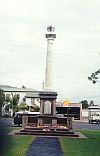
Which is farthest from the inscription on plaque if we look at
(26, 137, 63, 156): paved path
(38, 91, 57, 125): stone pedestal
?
(26, 137, 63, 156): paved path

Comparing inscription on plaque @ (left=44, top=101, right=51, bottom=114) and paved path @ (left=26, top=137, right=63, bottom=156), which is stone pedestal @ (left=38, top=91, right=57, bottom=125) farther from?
paved path @ (left=26, top=137, right=63, bottom=156)

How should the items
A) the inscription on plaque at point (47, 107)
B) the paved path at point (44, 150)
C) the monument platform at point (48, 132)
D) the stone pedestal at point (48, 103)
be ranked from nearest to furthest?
the paved path at point (44, 150), the monument platform at point (48, 132), the stone pedestal at point (48, 103), the inscription on plaque at point (47, 107)

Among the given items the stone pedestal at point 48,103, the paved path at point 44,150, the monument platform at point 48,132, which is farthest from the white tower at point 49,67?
the paved path at point 44,150

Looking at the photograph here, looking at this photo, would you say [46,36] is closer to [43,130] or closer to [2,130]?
[43,130]

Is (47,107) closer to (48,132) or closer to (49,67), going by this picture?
(49,67)

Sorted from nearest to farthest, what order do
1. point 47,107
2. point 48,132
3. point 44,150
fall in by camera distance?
point 44,150
point 48,132
point 47,107

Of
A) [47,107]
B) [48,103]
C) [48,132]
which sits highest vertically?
[48,103]

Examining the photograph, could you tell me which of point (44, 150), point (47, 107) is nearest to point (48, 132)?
point (47, 107)

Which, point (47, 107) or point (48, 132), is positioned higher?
point (47, 107)

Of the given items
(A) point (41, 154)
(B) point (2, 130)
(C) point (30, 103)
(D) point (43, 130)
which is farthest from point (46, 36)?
(C) point (30, 103)

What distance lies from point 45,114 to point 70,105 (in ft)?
184

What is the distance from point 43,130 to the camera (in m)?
31.0

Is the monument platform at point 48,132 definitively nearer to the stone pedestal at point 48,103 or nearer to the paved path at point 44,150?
the stone pedestal at point 48,103

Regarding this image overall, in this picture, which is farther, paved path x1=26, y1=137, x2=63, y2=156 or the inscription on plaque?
the inscription on plaque
